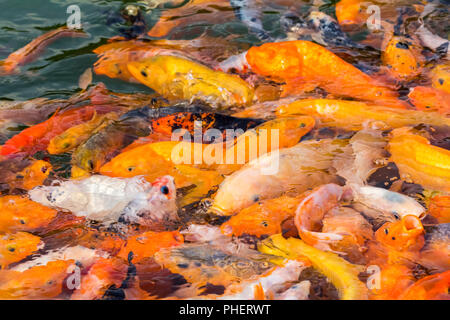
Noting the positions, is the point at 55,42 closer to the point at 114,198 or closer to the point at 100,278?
the point at 114,198

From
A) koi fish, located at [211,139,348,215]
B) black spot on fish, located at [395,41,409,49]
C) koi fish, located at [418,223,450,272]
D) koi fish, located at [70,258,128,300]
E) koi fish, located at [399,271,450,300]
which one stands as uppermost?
black spot on fish, located at [395,41,409,49]

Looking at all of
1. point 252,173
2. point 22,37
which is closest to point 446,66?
point 252,173

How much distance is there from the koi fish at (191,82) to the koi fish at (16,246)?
1670mm

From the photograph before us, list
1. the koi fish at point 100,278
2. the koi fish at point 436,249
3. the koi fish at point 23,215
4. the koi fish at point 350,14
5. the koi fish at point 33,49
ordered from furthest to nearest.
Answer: the koi fish at point 350,14, the koi fish at point 33,49, the koi fish at point 23,215, the koi fish at point 436,249, the koi fish at point 100,278

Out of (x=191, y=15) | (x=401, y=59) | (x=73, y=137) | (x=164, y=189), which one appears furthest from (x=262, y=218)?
(x=191, y=15)

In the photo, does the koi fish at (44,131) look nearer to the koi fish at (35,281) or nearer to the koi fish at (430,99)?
the koi fish at (35,281)

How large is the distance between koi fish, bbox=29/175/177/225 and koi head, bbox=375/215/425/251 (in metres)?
1.30

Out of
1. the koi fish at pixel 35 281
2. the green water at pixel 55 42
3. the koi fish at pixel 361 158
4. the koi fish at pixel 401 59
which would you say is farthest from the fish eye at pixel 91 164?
the koi fish at pixel 401 59

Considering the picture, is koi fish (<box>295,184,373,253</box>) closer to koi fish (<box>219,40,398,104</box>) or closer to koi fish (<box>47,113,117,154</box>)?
koi fish (<box>219,40,398,104</box>)

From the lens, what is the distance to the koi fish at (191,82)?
152 inches

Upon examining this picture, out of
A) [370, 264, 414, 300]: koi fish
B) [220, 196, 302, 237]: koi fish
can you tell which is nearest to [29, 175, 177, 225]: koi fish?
[220, 196, 302, 237]: koi fish

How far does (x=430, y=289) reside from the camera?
2.21 metres

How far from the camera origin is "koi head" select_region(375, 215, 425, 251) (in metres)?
2.59
